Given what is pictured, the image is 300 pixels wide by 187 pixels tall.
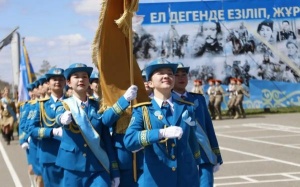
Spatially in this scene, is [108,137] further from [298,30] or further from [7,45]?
[298,30]

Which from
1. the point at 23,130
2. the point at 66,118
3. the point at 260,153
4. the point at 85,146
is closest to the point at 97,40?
the point at 66,118

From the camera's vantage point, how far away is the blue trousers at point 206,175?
6.61 meters

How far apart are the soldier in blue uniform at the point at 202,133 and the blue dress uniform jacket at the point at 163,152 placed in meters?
1.23

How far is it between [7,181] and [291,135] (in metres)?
9.55

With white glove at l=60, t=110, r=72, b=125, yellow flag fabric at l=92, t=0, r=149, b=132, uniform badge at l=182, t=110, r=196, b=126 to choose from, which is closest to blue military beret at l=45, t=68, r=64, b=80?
yellow flag fabric at l=92, t=0, r=149, b=132

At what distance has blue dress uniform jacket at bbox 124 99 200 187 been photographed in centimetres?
527

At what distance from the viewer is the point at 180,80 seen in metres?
6.68

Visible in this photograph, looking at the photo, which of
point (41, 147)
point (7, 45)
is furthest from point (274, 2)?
point (41, 147)

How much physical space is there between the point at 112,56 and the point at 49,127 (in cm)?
141

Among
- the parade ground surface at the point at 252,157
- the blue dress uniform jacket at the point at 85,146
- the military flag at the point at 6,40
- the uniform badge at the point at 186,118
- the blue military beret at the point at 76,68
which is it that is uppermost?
the military flag at the point at 6,40

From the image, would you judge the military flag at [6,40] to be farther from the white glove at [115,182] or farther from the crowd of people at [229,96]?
the white glove at [115,182]

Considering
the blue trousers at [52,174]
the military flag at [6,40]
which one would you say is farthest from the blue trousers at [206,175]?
the military flag at [6,40]

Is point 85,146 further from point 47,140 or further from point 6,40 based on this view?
point 6,40

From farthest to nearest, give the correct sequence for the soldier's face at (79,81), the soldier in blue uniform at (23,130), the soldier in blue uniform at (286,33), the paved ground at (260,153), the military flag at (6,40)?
the soldier in blue uniform at (286,33), the military flag at (6,40), the paved ground at (260,153), the soldier in blue uniform at (23,130), the soldier's face at (79,81)
